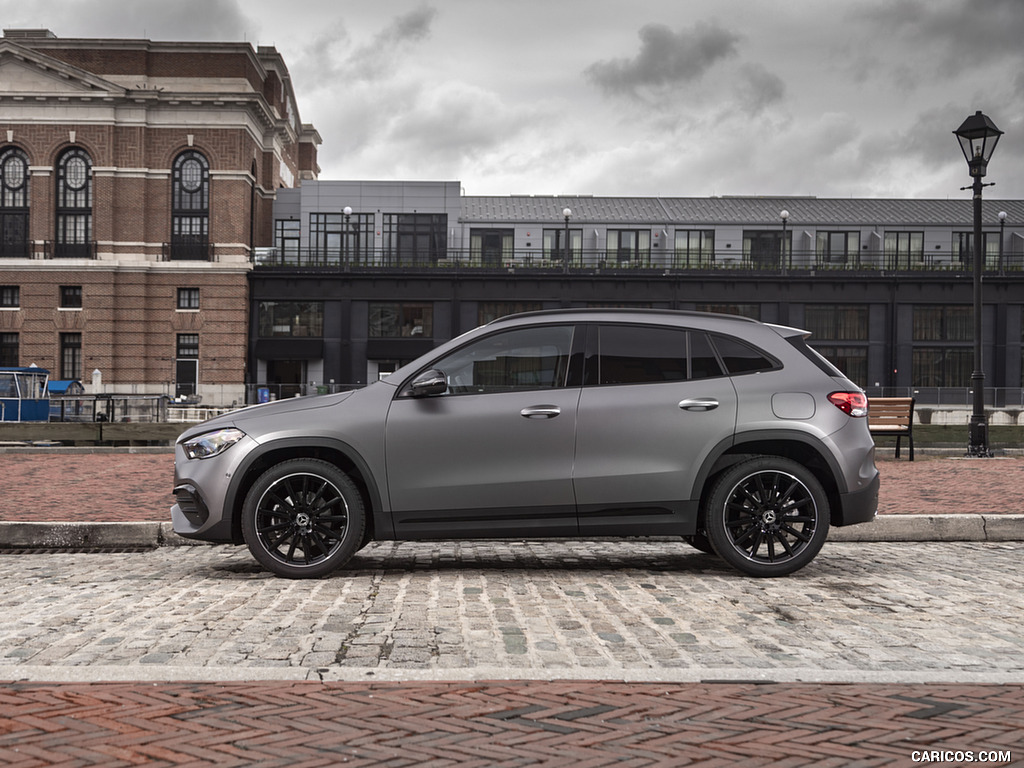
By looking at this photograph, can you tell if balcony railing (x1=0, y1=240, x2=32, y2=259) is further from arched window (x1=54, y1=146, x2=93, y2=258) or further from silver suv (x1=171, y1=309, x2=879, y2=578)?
silver suv (x1=171, y1=309, x2=879, y2=578)

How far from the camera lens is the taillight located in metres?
6.64

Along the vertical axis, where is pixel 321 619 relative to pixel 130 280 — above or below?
below

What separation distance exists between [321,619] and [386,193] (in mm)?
51485

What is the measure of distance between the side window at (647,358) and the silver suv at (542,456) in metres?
0.01

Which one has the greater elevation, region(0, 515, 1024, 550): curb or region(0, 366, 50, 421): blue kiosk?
region(0, 366, 50, 421): blue kiosk

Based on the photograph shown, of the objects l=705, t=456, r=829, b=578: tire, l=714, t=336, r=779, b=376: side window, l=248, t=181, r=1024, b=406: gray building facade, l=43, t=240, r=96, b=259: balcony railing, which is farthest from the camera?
l=43, t=240, r=96, b=259: balcony railing

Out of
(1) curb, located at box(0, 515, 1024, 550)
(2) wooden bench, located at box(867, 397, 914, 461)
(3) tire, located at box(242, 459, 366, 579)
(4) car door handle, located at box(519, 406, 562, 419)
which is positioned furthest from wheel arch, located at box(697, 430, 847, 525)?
(2) wooden bench, located at box(867, 397, 914, 461)

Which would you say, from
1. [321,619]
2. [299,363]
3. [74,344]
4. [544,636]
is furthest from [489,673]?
[74,344]

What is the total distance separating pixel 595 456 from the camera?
6.48 metres

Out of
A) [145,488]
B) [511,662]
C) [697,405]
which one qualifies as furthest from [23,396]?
[511,662]

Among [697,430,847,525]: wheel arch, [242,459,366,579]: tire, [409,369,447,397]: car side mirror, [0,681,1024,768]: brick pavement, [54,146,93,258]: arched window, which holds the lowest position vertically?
[0,681,1024,768]: brick pavement

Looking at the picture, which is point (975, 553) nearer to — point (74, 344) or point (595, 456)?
point (595, 456)

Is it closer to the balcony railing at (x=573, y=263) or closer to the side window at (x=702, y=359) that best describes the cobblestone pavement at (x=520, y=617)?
the side window at (x=702, y=359)

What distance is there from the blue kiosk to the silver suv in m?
22.1
